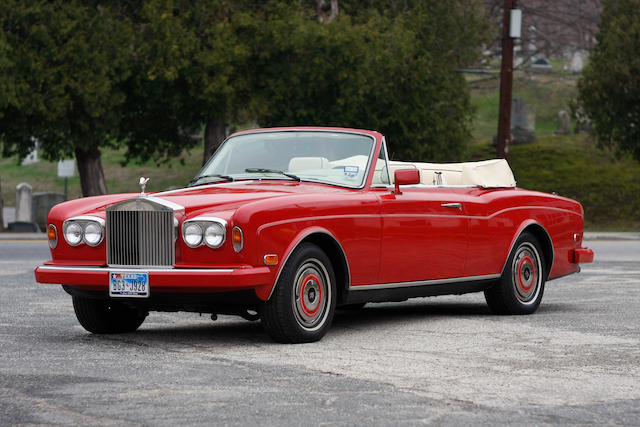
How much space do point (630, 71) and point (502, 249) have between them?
78.7 feet

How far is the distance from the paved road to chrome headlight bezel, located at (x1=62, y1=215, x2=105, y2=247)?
75 centimetres

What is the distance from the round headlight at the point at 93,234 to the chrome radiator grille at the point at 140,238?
88mm

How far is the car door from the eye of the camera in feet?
31.5

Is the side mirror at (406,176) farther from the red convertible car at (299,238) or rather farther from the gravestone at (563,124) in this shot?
the gravestone at (563,124)

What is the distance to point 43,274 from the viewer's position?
349 inches

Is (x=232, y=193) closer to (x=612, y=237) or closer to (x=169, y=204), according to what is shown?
(x=169, y=204)

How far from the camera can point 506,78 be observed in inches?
1152

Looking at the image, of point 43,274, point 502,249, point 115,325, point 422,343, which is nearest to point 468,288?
point 502,249

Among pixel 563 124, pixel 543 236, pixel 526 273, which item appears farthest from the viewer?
pixel 563 124

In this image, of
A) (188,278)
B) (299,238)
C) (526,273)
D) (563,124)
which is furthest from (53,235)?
(563,124)

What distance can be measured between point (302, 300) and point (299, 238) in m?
0.46

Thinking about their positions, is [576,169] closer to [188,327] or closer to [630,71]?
[630,71]

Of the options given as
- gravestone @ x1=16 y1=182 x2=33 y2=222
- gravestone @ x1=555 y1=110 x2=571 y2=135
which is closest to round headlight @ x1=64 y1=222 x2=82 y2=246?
gravestone @ x1=16 y1=182 x2=33 y2=222

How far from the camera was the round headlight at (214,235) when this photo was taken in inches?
326
